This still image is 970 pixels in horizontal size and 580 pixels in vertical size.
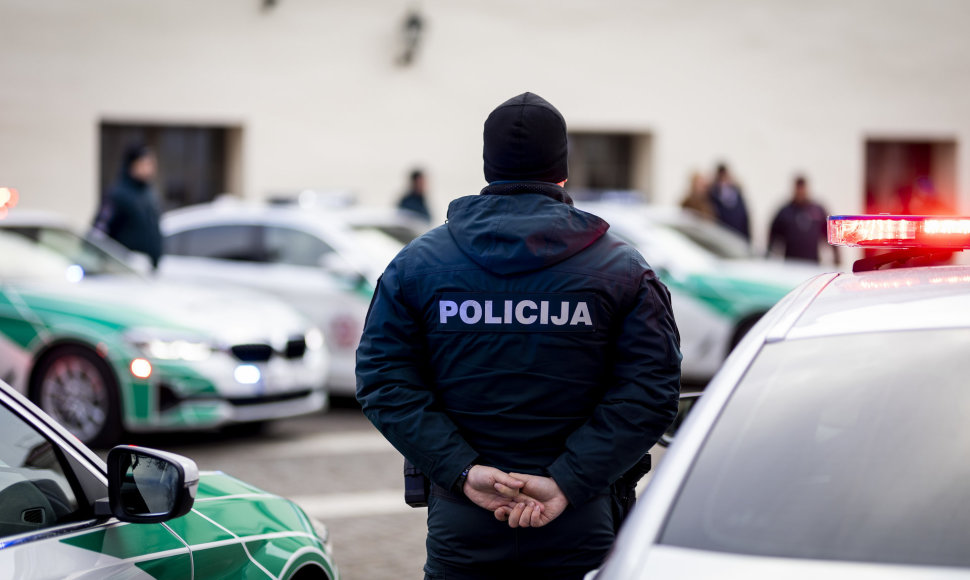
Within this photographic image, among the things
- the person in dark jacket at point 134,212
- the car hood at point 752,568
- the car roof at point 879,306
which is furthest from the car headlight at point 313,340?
the car hood at point 752,568

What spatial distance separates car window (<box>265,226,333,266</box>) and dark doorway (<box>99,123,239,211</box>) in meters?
6.52

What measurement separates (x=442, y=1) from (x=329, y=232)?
308 inches

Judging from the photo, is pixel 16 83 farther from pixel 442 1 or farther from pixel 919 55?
pixel 919 55

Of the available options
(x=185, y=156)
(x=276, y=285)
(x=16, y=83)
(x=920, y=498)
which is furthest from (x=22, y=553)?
(x=185, y=156)

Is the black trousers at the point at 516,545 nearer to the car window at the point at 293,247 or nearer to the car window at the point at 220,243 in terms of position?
the car window at the point at 293,247

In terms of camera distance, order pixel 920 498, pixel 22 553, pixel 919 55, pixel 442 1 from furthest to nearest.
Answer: pixel 919 55
pixel 442 1
pixel 22 553
pixel 920 498

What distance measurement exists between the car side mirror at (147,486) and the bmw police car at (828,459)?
3.32 ft

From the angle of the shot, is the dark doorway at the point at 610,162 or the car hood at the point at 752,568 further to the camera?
the dark doorway at the point at 610,162

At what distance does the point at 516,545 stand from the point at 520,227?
672 millimetres

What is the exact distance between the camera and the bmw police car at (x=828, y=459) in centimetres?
204

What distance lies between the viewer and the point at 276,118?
660 inches

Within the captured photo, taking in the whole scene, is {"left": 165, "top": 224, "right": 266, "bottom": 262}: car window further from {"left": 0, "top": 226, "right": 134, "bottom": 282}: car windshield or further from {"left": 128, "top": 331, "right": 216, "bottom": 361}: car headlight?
{"left": 128, "top": 331, "right": 216, "bottom": 361}: car headlight

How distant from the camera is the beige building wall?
1560 centimetres

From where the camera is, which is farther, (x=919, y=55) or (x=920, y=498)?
(x=919, y=55)
